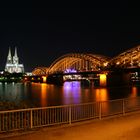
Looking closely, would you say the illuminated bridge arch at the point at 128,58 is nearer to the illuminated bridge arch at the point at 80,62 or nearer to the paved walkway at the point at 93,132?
the illuminated bridge arch at the point at 80,62

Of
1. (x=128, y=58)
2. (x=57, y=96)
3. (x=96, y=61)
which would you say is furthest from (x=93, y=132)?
(x=96, y=61)

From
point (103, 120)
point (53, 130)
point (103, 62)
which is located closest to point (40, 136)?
point (53, 130)

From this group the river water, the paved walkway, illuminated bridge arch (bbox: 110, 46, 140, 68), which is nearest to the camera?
the paved walkway

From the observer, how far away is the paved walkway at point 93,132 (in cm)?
1191

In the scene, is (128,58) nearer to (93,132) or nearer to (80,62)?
(80,62)

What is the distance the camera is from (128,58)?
11288 cm

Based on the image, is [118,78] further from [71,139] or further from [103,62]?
[71,139]

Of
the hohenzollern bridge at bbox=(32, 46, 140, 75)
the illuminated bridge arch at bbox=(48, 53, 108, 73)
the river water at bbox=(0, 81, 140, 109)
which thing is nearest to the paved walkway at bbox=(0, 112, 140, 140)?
the river water at bbox=(0, 81, 140, 109)

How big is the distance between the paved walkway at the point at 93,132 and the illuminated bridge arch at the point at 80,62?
355 feet

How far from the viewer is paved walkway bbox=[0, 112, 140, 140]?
11.9m

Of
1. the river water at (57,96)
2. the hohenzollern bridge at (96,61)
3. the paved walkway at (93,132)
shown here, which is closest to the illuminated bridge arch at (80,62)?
the hohenzollern bridge at (96,61)

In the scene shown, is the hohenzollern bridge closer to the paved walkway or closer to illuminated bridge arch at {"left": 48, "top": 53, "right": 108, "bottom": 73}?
illuminated bridge arch at {"left": 48, "top": 53, "right": 108, "bottom": 73}

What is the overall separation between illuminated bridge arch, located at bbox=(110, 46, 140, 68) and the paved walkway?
3636 inches

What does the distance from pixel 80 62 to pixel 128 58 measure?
38.7m
